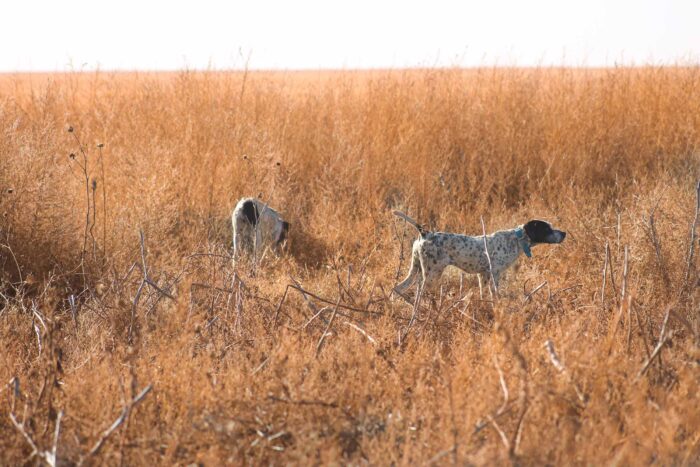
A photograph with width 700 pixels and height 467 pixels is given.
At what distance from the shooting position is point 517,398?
3018 millimetres

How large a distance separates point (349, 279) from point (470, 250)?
3.96 feet

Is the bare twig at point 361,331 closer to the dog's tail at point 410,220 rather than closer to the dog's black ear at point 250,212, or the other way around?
the dog's tail at point 410,220

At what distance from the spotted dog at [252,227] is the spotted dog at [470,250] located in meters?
1.29

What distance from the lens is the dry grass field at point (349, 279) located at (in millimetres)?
3012

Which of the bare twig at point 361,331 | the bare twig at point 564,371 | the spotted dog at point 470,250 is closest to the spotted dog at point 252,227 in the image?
the spotted dog at point 470,250

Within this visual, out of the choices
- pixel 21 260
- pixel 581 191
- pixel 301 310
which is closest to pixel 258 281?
pixel 301 310

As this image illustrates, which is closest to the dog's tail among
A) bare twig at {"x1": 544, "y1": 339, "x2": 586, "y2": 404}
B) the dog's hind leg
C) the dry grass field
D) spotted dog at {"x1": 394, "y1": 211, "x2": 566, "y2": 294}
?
spotted dog at {"x1": 394, "y1": 211, "x2": 566, "y2": 294}

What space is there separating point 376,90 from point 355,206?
7.21 ft

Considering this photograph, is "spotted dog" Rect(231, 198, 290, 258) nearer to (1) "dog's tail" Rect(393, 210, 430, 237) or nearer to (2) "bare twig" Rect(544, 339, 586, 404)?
(1) "dog's tail" Rect(393, 210, 430, 237)

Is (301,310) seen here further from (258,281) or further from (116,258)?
(116,258)

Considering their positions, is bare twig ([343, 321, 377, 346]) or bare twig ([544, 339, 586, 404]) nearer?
bare twig ([544, 339, 586, 404])

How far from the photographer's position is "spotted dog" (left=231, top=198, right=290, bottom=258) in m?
5.90

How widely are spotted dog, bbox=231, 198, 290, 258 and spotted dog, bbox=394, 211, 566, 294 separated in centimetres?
129

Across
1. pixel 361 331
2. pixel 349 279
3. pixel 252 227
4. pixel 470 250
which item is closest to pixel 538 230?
pixel 470 250
